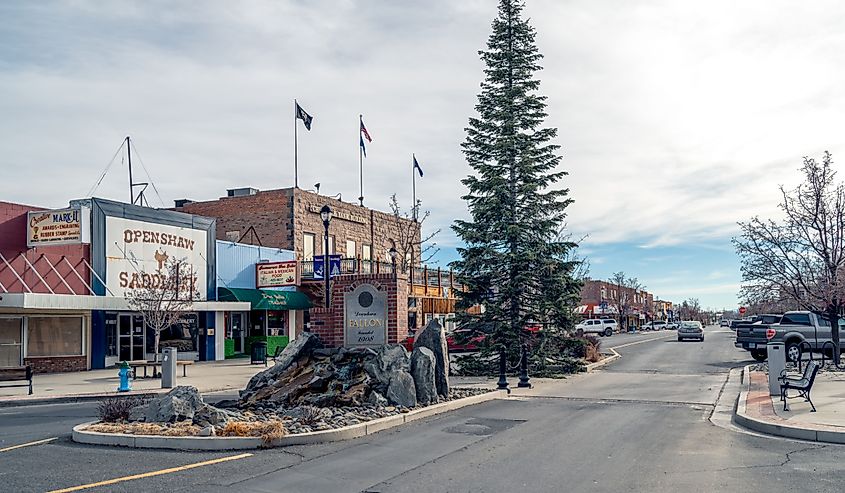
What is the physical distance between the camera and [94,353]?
29.2m

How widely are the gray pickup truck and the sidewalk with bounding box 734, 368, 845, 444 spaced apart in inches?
397

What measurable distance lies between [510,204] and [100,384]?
13.7m

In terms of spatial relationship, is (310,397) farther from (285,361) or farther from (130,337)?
(130,337)

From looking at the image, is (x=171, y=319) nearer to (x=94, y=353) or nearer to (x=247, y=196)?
(x=94, y=353)

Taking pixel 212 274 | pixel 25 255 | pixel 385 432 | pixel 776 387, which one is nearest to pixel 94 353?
pixel 25 255

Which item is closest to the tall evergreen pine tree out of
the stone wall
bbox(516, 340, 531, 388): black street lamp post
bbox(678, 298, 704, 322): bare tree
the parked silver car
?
bbox(516, 340, 531, 388): black street lamp post

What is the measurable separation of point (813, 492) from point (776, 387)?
894cm

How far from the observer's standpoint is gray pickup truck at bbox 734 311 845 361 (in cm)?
2853

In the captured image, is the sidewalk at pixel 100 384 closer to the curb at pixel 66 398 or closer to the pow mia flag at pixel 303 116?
the curb at pixel 66 398

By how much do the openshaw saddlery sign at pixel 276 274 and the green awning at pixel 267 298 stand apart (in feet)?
1.61

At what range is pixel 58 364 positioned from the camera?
2773 centimetres

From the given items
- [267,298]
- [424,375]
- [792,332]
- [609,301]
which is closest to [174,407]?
[424,375]

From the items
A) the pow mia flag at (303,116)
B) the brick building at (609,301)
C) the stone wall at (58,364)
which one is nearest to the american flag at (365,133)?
the pow mia flag at (303,116)

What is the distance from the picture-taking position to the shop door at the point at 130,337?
3086 centimetres
